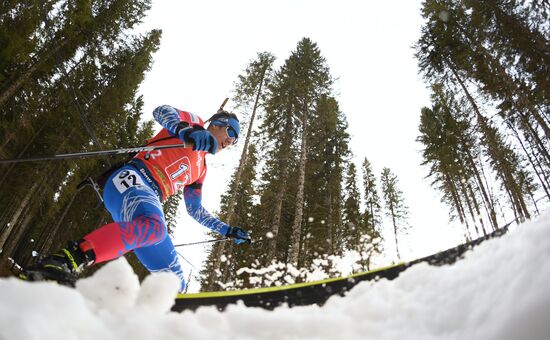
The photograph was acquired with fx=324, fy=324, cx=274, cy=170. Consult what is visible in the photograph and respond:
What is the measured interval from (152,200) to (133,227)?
0.40 meters

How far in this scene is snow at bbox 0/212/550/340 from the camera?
0.74m

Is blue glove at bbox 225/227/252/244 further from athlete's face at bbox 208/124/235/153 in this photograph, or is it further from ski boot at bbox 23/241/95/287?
ski boot at bbox 23/241/95/287

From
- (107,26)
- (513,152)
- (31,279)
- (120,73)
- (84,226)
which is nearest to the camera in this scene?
(31,279)

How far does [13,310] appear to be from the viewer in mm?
718

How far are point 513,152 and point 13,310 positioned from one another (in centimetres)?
3026

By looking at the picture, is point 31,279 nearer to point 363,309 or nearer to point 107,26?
point 363,309

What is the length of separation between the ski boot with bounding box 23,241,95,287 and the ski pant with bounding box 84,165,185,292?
0.08 m

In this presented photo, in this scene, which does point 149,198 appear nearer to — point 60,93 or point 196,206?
point 196,206

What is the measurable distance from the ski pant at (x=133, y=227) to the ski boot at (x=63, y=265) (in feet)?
0.25

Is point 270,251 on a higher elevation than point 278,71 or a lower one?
lower

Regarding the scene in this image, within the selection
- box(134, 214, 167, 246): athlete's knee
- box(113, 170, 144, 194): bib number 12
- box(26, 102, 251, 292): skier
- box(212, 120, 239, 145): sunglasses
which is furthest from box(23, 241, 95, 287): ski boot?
box(212, 120, 239, 145): sunglasses

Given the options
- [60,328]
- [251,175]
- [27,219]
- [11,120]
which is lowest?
[60,328]

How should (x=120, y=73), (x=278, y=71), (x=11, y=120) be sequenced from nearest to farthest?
(x=11, y=120) → (x=120, y=73) → (x=278, y=71)

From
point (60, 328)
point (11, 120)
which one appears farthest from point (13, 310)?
point (11, 120)
